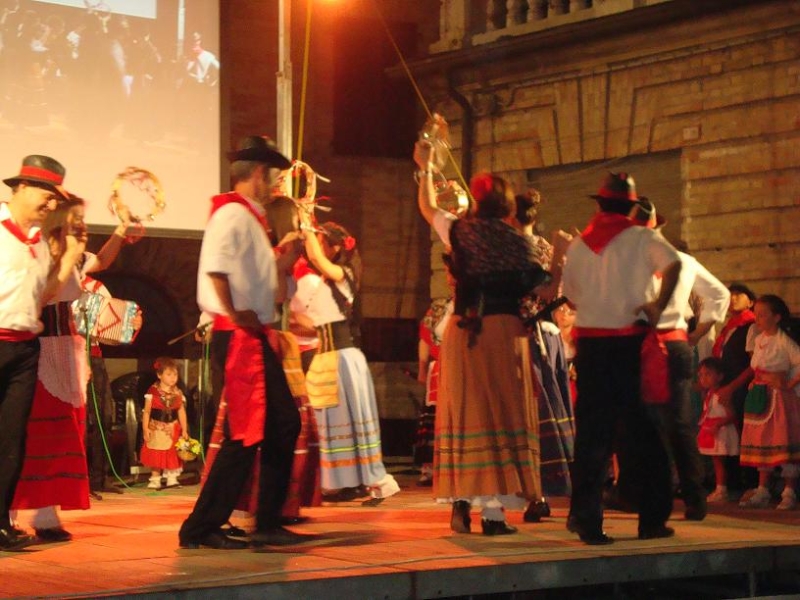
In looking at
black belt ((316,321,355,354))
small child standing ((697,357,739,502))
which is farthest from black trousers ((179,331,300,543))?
small child standing ((697,357,739,502))

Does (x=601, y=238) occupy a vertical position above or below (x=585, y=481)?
above

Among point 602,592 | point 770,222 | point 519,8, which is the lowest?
point 602,592

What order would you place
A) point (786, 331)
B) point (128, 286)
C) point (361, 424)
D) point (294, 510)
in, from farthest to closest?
point (128, 286), point (786, 331), point (361, 424), point (294, 510)

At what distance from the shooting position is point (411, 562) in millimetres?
6555

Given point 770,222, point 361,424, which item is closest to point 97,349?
point 361,424

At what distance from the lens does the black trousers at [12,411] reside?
A: 716 centimetres

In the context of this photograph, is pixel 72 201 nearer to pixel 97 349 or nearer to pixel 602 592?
pixel 602 592

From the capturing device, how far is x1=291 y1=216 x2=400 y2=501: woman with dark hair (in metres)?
10.0

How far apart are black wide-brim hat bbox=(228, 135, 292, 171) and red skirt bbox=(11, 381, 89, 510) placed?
154 centimetres

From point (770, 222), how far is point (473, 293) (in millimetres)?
7308

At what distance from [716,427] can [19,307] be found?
581 centimetres

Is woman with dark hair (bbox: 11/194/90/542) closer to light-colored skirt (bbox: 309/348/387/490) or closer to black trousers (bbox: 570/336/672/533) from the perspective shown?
black trousers (bbox: 570/336/672/533)

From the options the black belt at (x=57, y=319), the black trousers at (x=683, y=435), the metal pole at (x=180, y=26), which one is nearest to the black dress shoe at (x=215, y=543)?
the black belt at (x=57, y=319)

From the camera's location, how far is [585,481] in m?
7.45
